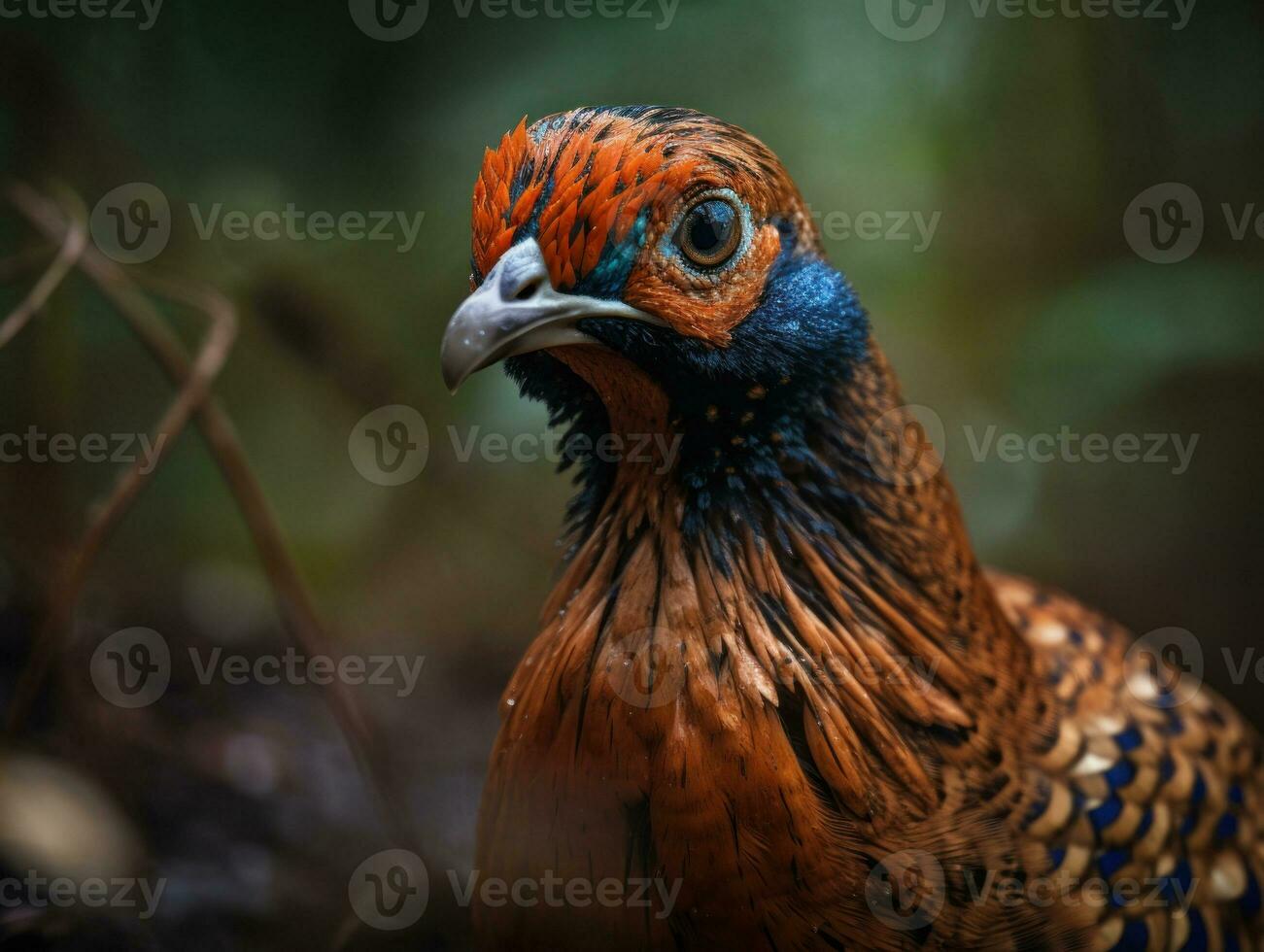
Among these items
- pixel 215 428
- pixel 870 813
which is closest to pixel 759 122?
pixel 215 428

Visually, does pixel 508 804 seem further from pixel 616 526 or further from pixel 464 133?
pixel 464 133

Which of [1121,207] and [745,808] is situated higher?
[1121,207]
